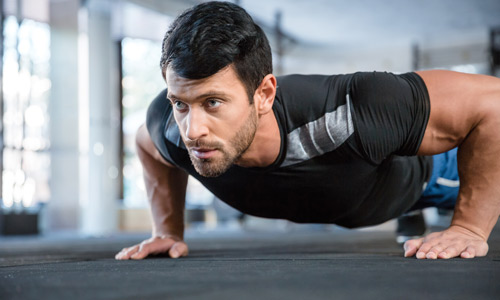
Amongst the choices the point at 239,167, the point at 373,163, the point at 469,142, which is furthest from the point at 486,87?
the point at 239,167

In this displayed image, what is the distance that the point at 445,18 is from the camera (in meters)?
6.78

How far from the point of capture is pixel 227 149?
1212mm

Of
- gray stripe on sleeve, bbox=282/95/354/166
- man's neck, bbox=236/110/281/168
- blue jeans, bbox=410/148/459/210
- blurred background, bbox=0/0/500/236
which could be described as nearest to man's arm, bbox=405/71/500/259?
gray stripe on sleeve, bbox=282/95/354/166

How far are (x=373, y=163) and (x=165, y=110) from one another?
23.9 inches

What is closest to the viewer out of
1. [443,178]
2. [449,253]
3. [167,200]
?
[449,253]

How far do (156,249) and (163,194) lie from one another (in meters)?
0.23

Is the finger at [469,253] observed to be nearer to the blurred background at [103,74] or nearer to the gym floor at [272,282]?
the gym floor at [272,282]

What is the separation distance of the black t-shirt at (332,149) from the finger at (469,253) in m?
0.27

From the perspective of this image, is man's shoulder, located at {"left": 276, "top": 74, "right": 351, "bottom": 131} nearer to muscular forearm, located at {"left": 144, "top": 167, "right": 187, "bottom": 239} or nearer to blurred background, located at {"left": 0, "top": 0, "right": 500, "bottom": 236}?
muscular forearm, located at {"left": 144, "top": 167, "right": 187, "bottom": 239}

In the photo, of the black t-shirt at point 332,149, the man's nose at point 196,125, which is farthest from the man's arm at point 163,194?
the man's nose at point 196,125

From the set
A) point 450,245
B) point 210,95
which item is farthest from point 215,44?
point 450,245

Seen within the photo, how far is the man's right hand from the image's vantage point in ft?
4.56

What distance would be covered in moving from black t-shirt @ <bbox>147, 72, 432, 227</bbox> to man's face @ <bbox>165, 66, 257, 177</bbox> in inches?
5.6

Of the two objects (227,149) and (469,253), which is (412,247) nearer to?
(469,253)
